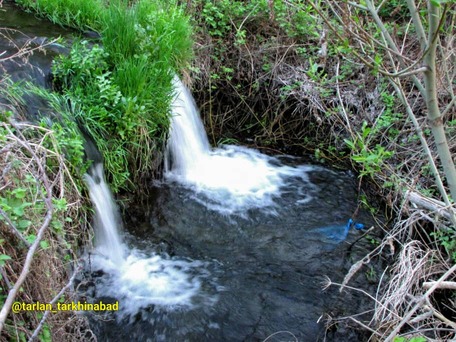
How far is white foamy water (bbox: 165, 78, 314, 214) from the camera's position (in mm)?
4324

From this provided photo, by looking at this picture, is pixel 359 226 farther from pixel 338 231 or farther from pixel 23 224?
pixel 23 224

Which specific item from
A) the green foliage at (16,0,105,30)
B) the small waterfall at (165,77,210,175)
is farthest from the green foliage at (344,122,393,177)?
the green foliage at (16,0,105,30)

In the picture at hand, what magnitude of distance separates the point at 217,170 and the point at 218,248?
132cm

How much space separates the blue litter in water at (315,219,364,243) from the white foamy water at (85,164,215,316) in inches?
46.4

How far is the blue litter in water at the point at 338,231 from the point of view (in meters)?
3.81

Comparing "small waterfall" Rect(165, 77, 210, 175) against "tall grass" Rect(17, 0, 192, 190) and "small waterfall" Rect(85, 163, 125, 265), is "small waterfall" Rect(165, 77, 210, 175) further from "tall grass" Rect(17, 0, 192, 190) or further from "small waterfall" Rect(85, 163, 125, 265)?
"small waterfall" Rect(85, 163, 125, 265)

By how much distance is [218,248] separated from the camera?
3.64 metres

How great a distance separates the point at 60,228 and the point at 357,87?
3859mm

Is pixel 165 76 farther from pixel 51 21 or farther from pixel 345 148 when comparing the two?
pixel 345 148

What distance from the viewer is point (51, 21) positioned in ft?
16.0

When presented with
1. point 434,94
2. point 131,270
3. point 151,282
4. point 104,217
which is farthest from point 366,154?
point 104,217

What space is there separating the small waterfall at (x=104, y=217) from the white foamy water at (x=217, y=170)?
0.99 metres

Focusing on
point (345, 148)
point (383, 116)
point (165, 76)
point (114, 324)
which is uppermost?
point (165, 76)

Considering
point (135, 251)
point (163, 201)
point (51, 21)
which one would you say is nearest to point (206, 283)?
point (135, 251)
